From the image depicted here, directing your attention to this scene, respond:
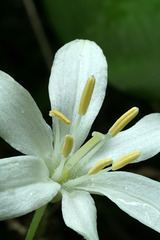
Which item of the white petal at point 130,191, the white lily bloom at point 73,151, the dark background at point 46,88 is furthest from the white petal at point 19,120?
the dark background at point 46,88

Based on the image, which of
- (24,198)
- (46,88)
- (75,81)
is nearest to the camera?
(24,198)

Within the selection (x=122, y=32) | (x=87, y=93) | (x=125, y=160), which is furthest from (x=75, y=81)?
(x=122, y=32)

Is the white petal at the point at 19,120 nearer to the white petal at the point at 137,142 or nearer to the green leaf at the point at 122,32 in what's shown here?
the white petal at the point at 137,142

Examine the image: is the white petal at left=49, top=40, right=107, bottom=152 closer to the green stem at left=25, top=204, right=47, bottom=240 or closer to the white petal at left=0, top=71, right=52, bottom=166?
the white petal at left=0, top=71, right=52, bottom=166

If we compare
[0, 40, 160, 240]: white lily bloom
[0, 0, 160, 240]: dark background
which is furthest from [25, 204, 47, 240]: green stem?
[0, 0, 160, 240]: dark background

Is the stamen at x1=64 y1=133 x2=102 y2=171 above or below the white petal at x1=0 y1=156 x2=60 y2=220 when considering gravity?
below

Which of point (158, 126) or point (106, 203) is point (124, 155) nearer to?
point (158, 126)

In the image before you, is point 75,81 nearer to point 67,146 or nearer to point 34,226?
point 67,146
